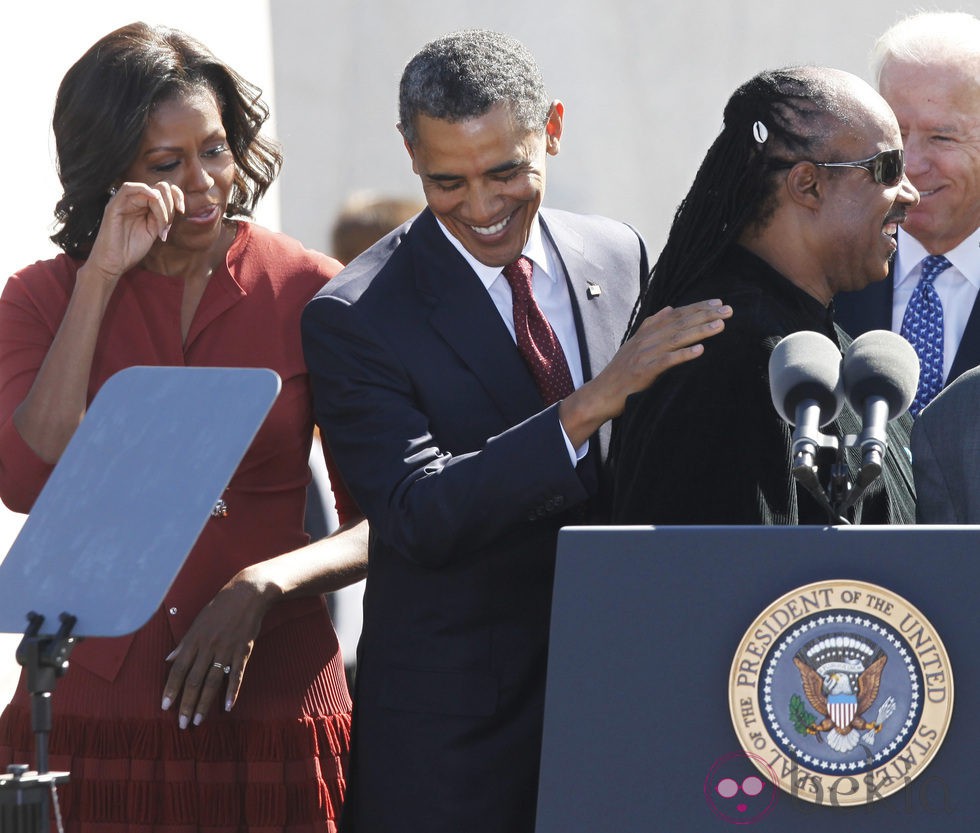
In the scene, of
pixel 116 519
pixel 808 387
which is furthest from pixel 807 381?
pixel 116 519

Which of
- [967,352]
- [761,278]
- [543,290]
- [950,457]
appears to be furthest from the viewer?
[967,352]

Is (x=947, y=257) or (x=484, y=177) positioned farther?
(x=947, y=257)

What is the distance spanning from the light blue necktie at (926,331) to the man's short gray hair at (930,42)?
520 mm

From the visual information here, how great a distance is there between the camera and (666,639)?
1.70m

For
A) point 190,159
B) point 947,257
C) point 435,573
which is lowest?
point 435,573

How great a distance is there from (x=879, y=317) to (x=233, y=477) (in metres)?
1.46

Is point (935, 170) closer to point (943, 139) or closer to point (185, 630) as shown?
point (943, 139)

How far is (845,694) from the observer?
1644 mm

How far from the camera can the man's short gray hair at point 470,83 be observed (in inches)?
107

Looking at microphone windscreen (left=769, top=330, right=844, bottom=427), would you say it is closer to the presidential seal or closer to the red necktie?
the presidential seal

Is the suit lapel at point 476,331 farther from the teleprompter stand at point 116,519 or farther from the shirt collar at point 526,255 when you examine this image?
the teleprompter stand at point 116,519

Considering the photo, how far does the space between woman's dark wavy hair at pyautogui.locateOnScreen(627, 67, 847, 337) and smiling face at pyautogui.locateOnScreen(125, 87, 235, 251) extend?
0.87 m

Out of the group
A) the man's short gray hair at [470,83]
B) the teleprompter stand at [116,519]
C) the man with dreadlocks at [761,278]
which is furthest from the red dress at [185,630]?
the teleprompter stand at [116,519]

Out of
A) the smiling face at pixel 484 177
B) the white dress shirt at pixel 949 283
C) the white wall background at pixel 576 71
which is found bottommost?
the white dress shirt at pixel 949 283
